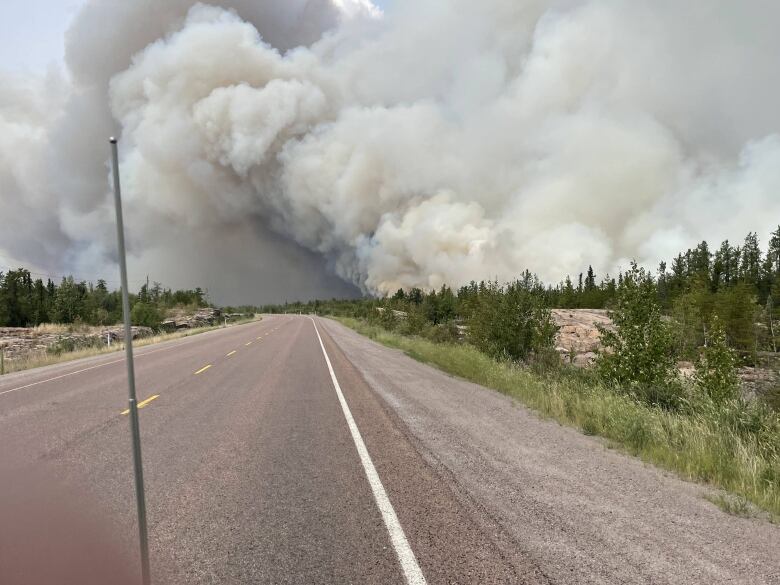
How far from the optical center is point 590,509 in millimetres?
4254

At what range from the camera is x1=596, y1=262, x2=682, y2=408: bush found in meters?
12.2

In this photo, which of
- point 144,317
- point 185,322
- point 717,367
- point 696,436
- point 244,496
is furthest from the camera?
point 185,322

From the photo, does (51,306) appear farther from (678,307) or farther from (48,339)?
(678,307)

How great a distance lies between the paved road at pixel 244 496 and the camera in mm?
3295

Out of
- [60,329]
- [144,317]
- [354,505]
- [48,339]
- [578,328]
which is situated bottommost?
[578,328]

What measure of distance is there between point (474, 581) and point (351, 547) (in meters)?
0.98

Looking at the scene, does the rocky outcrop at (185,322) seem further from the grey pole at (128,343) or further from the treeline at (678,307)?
the grey pole at (128,343)

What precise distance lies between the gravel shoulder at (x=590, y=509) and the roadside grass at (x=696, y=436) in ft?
1.15

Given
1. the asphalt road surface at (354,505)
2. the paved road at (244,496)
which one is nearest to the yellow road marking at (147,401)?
the paved road at (244,496)

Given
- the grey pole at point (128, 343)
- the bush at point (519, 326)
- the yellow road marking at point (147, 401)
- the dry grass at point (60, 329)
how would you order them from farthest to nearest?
the dry grass at point (60, 329), the bush at point (519, 326), the yellow road marking at point (147, 401), the grey pole at point (128, 343)

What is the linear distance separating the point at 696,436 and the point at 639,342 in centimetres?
647

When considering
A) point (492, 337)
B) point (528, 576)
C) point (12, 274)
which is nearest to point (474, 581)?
point (528, 576)

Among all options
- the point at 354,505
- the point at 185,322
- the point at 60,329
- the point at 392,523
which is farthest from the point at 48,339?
the point at 392,523

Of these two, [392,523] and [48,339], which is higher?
[48,339]
